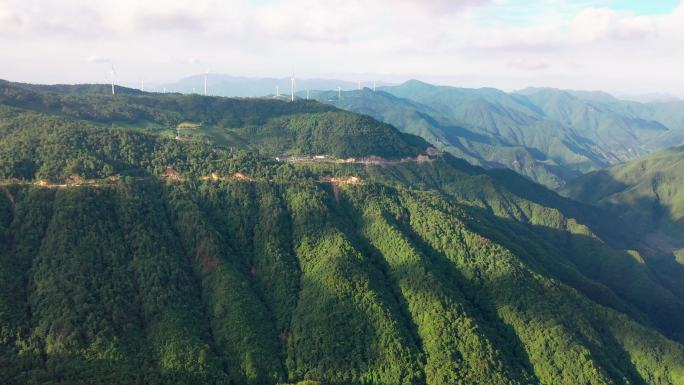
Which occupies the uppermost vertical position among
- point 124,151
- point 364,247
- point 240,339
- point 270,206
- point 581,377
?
point 124,151

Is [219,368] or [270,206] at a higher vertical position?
[270,206]

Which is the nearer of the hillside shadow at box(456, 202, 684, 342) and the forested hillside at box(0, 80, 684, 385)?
the forested hillside at box(0, 80, 684, 385)

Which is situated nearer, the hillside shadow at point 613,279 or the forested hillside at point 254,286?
the forested hillside at point 254,286

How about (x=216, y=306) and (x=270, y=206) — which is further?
(x=270, y=206)

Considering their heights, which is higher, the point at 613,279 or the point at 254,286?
the point at 254,286

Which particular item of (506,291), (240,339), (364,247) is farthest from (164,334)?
(506,291)

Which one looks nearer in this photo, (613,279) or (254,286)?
(254,286)

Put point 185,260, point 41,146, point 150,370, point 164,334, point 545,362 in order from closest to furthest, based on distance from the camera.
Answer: point 150,370 → point 164,334 → point 545,362 → point 185,260 → point 41,146

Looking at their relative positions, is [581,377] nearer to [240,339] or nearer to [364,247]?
[364,247]
